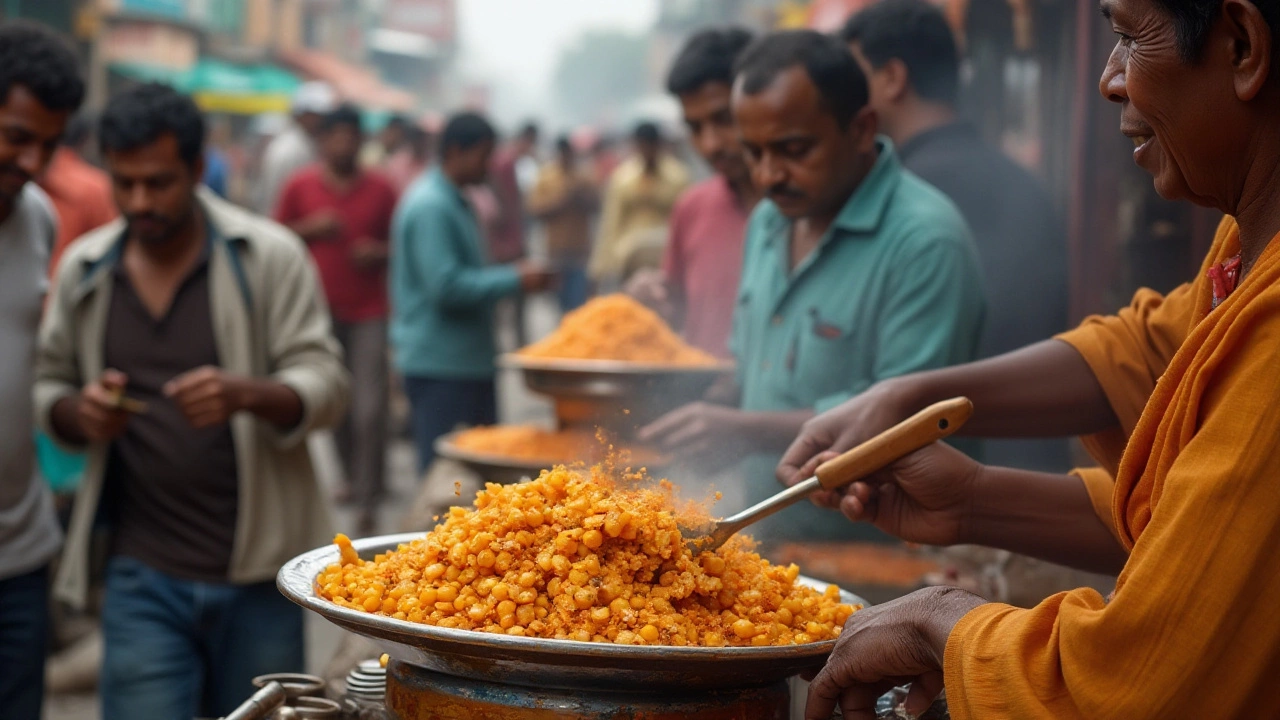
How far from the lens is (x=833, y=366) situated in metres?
3.44

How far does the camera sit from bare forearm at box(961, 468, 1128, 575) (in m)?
2.26

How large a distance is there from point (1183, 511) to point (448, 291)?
5855mm

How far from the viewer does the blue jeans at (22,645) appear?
3293 mm

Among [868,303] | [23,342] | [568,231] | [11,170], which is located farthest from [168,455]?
[568,231]

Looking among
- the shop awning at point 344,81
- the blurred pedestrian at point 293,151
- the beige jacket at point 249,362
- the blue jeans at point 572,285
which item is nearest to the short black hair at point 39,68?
the beige jacket at point 249,362

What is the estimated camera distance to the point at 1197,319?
1.77 metres

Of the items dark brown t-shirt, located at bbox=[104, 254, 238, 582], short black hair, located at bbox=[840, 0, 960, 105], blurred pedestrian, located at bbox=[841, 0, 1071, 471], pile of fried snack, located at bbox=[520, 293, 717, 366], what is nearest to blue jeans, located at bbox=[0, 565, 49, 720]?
dark brown t-shirt, located at bbox=[104, 254, 238, 582]

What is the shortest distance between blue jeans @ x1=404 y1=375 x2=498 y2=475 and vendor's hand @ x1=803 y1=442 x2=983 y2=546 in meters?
5.10

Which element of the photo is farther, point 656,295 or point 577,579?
point 656,295

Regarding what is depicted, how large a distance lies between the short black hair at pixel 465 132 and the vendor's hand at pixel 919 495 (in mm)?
5348

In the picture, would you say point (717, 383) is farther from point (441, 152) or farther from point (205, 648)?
point (441, 152)

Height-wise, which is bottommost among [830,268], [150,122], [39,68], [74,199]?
[830,268]

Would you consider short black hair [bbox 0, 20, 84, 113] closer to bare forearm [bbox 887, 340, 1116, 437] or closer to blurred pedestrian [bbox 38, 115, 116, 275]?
bare forearm [bbox 887, 340, 1116, 437]

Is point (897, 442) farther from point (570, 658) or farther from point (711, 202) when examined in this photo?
point (711, 202)
